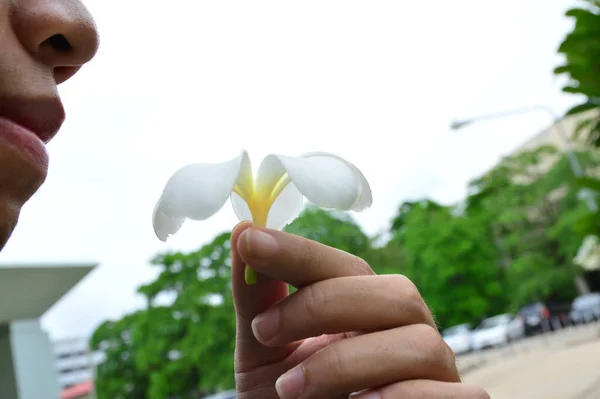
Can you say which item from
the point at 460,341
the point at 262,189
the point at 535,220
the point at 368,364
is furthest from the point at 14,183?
the point at 535,220

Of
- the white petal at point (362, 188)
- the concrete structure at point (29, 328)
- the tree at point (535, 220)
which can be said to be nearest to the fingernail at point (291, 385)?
the white petal at point (362, 188)

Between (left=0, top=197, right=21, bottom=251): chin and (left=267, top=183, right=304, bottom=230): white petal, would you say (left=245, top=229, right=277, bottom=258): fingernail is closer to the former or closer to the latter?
(left=267, top=183, right=304, bottom=230): white petal

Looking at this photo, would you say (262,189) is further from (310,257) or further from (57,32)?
(57,32)

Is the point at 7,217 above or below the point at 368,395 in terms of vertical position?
above

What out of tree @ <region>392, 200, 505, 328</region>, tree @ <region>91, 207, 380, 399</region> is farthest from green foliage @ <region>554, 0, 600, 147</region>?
tree @ <region>392, 200, 505, 328</region>

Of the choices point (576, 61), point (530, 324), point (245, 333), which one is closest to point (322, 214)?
point (530, 324)

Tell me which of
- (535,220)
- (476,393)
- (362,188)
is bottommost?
(476,393)

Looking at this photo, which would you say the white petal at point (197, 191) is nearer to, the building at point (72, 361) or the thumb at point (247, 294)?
→ the thumb at point (247, 294)
